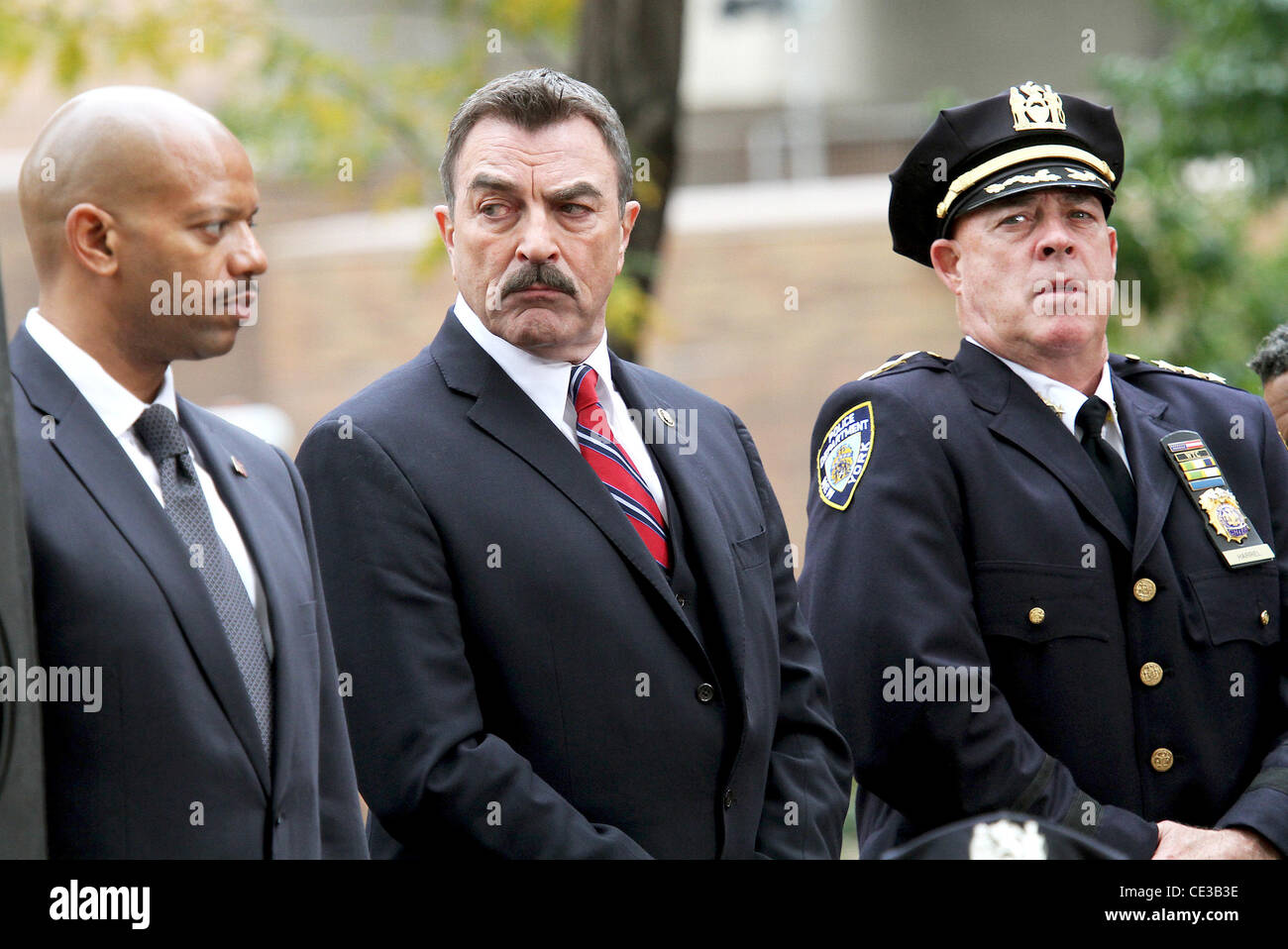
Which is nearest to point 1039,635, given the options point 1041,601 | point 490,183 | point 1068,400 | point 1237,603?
point 1041,601

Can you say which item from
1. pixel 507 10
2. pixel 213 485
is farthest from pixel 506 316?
pixel 507 10

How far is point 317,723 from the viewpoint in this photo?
262cm

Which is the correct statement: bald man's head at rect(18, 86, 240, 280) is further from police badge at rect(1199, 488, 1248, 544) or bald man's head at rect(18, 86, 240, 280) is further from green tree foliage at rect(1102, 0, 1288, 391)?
green tree foliage at rect(1102, 0, 1288, 391)

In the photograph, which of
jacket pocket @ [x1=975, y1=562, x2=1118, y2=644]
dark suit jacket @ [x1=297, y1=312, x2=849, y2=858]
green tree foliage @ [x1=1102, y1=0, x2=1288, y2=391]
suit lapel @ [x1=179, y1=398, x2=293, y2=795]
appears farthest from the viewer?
green tree foliage @ [x1=1102, y1=0, x2=1288, y2=391]

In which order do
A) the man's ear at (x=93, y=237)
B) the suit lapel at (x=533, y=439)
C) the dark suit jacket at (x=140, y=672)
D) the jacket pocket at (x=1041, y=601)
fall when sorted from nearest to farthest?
the dark suit jacket at (x=140, y=672) < the man's ear at (x=93, y=237) < the suit lapel at (x=533, y=439) < the jacket pocket at (x=1041, y=601)

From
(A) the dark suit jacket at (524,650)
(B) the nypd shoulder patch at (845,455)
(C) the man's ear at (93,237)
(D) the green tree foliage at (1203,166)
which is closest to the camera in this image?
(C) the man's ear at (93,237)

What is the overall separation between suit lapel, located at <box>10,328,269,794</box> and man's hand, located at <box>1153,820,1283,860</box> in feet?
5.37

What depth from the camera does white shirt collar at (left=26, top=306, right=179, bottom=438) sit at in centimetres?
244

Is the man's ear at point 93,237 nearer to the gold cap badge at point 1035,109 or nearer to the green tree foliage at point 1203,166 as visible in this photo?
the gold cap badge at point 1035,109

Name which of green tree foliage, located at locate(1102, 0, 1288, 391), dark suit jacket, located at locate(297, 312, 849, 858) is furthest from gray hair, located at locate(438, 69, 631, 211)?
green tree foliage, located at locate(1102, 0, 1288, 391)

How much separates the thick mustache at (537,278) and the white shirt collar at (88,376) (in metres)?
0.75

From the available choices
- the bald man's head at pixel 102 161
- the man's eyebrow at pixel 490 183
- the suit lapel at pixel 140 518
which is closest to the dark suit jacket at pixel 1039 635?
the man's eyebrow at pixel 490 183

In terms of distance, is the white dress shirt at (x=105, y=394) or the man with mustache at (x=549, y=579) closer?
the white dress shirt at (x=105, y=394)

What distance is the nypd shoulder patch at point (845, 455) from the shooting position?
3201mm
